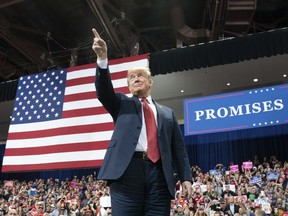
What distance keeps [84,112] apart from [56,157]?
3.59 ft

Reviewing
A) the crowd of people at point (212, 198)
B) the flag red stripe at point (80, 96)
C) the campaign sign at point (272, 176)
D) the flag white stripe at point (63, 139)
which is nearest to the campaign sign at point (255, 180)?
the crowd of people at point (212, 198)

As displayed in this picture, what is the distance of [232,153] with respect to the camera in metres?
10.2

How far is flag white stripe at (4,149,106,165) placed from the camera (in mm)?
7145

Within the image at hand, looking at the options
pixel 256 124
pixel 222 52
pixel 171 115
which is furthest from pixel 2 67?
pixel 171 115

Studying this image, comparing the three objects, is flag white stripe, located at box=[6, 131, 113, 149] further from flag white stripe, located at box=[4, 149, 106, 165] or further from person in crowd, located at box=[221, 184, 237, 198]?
person in crowd, located at box=[221, 184, 237, 198]

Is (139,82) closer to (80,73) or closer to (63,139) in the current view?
(63,139)

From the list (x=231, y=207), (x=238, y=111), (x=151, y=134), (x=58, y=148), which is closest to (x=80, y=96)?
(x=58, y=148)

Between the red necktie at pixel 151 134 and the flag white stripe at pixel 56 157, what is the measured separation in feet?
18.1

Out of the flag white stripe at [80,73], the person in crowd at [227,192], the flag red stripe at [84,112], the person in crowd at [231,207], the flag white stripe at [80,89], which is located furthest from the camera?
the flag white stripe at [80,73]

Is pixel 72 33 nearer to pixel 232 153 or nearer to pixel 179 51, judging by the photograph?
pixel 179 51

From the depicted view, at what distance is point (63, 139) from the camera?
7.57 m

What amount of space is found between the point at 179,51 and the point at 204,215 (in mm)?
4429

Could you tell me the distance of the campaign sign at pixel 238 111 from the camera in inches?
290

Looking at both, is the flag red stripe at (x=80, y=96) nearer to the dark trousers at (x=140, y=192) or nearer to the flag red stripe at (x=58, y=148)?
the flag red stripe at (x=58, y=148)
